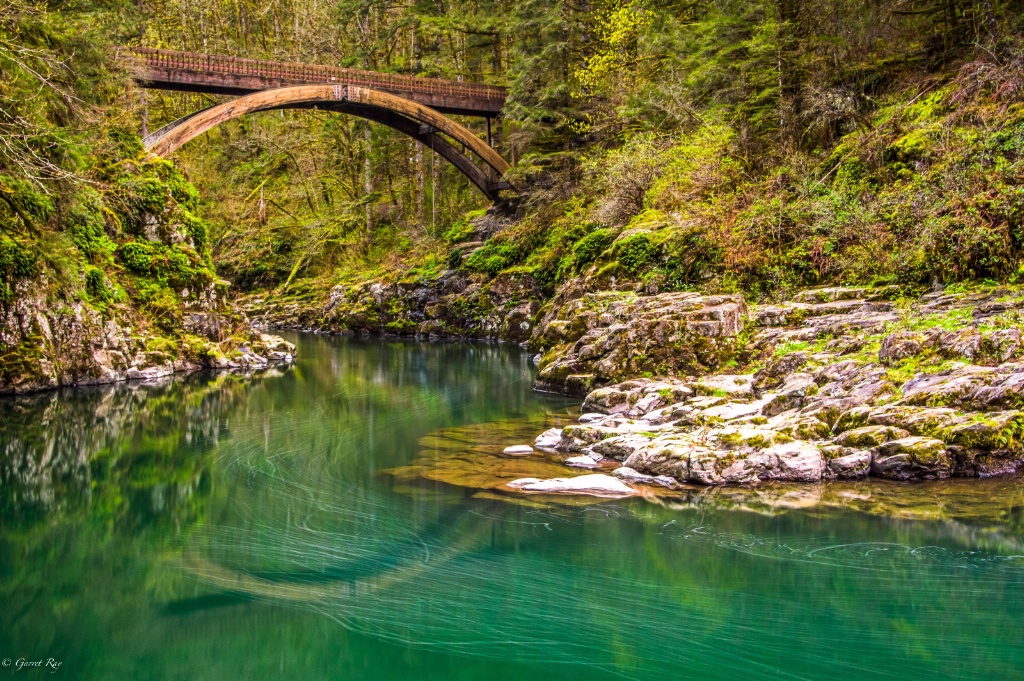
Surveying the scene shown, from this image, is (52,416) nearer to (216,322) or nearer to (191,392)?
(191,392)

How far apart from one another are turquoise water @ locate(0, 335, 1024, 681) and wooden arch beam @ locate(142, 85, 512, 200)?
15076mm

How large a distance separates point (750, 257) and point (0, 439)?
45.2 feet

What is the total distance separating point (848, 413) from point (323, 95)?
22261 mm

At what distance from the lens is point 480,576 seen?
5859 millimetres

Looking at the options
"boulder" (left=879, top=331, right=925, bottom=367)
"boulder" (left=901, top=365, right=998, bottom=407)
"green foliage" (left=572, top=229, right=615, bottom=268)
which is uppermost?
"green foliage" (left=572, top=229, right=615, bottom=268)

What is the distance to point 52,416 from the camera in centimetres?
1320

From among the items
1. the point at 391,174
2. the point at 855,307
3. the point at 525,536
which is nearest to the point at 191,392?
the point at 525,536

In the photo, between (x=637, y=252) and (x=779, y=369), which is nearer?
(x=779, y=369)

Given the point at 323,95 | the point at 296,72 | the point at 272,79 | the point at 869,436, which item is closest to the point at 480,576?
the point at 869,436

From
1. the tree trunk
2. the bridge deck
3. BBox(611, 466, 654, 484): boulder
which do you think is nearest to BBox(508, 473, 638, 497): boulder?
BBox(611, 466, 654, 484): boulder

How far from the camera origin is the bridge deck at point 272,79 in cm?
2230

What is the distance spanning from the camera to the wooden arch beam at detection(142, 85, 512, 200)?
73.5ft

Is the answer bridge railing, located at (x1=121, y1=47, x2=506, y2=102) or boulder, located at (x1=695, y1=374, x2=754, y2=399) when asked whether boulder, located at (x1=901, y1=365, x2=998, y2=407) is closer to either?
boulder, located at (x1=695, y1=374, x2=754, y2=399)

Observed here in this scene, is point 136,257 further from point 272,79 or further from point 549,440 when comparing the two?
point 549,440
